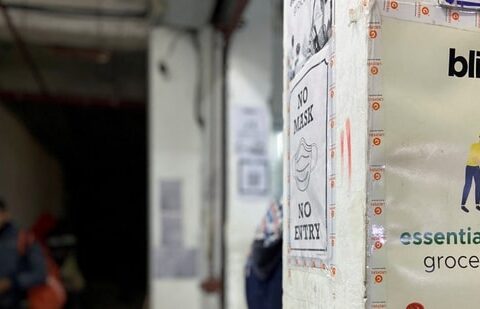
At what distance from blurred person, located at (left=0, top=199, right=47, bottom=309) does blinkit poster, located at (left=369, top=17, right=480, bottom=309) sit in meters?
3.31

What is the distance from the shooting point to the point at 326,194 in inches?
37.6

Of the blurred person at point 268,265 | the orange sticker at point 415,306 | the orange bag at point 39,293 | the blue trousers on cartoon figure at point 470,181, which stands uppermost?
the blue trousers on cartoon figure at point 470,181

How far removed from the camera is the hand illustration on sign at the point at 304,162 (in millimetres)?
1032

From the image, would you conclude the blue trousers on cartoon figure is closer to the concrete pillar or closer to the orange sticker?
the concrete pillar

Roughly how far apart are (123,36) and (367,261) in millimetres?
3653

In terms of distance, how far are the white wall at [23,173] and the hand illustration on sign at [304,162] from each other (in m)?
5.11

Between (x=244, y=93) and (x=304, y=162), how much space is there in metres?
2.53

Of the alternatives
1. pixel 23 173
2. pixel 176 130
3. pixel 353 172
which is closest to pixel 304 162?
pixel 353 172

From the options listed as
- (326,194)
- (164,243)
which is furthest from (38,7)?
(326,194)

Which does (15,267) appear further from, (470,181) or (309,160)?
(470,181)

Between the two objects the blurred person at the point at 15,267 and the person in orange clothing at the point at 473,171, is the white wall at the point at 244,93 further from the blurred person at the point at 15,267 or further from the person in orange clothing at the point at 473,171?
the person in orange clothing at the point at 473,171

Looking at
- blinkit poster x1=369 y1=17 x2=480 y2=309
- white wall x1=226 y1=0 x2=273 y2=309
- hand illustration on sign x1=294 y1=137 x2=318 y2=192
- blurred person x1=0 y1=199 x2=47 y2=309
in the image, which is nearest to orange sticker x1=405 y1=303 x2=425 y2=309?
blinkit poster x1=369 y1=17 x2=480 y2=309

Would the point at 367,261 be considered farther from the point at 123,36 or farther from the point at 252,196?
the point at 123,36

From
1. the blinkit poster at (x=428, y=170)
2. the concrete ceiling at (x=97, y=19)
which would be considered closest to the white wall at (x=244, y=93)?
the concrete ceiling at (x=97, y=19)
